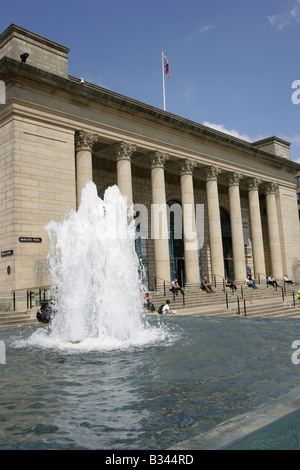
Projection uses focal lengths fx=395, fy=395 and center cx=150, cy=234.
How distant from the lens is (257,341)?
1013 centimetres

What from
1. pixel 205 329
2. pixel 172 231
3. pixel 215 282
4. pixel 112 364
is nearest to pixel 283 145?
pixel 172 231

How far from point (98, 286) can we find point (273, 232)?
2840 centimetres

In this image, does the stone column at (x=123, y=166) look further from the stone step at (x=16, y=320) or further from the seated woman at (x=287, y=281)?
the seated woman at (x=287, y=281)

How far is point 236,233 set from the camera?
105 feet

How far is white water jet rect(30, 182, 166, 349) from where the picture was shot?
11.0m

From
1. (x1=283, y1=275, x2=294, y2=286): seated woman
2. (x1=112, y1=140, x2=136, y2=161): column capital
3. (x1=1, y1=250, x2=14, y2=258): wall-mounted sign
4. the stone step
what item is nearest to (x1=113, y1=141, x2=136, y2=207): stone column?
(x1=112, y1=140, x2=136, y2=161): column capital

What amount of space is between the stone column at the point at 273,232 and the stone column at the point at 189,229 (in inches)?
453

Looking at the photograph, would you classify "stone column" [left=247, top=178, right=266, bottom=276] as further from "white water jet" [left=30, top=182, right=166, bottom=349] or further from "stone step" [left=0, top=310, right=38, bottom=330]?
"white water jet" [left=30, top=182, right=166, bottom=349]

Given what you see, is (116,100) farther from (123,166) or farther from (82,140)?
(123,166)

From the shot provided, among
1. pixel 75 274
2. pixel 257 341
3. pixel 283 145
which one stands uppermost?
pixel 283 145

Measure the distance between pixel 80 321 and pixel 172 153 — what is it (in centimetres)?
1925

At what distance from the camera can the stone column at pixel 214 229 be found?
97.7ft

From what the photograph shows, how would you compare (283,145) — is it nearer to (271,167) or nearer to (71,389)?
(271,167)
